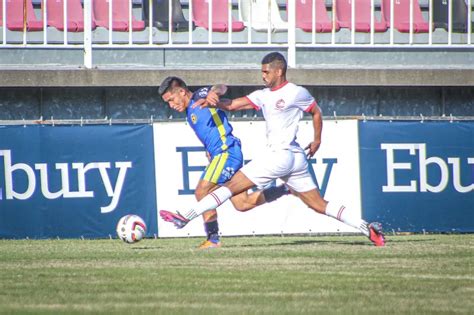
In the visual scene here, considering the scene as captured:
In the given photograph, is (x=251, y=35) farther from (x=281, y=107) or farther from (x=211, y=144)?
(x=281, y=107)

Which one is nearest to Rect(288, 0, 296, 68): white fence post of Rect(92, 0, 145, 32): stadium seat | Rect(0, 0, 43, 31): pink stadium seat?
Rect(92, 0, 145, 32): stadium seat

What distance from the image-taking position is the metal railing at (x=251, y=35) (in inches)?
649

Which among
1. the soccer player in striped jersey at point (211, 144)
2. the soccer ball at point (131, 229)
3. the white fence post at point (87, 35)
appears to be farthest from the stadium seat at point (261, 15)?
the soccer ball at point (131, 229)

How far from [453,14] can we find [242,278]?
10165 mm

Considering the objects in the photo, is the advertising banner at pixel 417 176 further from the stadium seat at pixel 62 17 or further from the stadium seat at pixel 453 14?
the stadium seat at pixel 62 17

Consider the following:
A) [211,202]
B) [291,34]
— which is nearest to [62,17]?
[291,34]

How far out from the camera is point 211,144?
13062 millimetres

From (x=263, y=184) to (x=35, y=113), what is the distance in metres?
5.09

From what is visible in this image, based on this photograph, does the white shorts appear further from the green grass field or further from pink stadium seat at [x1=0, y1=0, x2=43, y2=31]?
pink stadium seat at [x1=0, y1=0, x2=43, y2=31]

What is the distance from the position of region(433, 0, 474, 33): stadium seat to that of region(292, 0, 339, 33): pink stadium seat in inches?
65.9

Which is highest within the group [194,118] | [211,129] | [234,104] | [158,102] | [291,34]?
[291,34]

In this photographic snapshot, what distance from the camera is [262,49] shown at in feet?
56.3

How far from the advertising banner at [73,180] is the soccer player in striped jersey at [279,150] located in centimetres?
284

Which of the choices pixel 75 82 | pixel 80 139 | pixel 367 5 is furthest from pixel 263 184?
pixel 367 5
